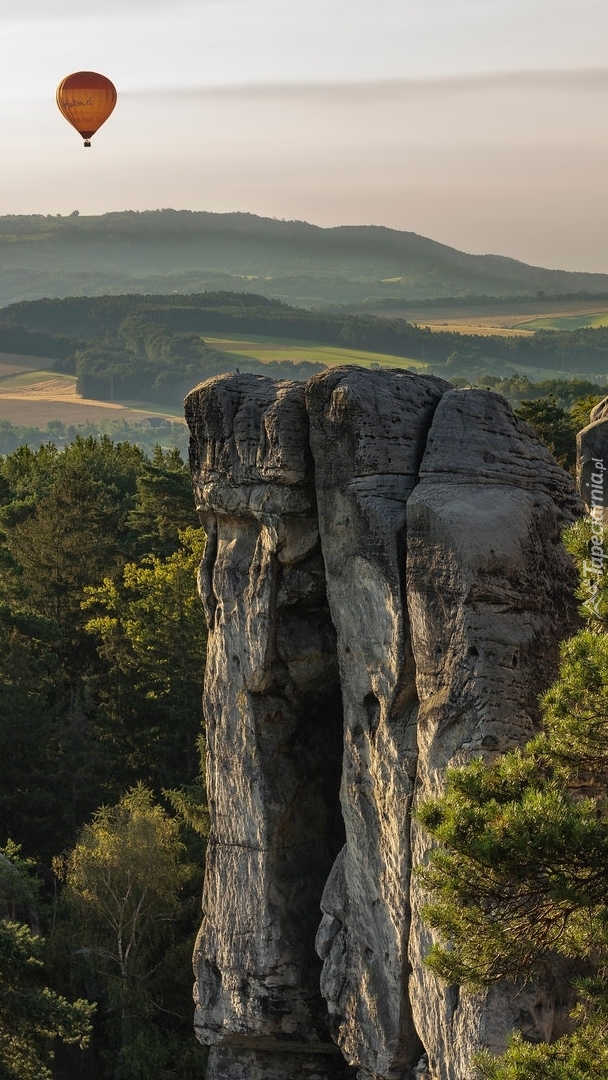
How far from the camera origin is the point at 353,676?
21.5 m

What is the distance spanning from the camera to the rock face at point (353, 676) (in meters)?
19.7

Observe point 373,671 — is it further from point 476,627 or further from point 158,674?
point 158,674

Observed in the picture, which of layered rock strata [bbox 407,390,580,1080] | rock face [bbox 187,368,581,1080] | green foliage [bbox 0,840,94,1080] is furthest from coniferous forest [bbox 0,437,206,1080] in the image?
layered rock strata [bbox 407,390,580,1080]

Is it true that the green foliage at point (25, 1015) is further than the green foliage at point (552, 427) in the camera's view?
No

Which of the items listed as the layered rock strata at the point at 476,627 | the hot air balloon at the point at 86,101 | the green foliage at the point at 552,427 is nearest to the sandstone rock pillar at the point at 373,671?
the layered rock strata at the point at 476,627

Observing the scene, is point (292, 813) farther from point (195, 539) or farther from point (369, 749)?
point (195, 539)

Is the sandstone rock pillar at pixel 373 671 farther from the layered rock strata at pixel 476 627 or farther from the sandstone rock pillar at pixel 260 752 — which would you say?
the sandstone rock pillar at pixel 260 752

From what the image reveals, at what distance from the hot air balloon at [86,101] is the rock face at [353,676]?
42.5 metres

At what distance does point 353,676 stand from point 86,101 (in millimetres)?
46670

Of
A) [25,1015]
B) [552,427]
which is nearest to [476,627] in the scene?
[25,1015]

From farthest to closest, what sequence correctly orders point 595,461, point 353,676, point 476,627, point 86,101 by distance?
1. point 86,101
2. point 353,676
3. point 595,461
4. point 476,627

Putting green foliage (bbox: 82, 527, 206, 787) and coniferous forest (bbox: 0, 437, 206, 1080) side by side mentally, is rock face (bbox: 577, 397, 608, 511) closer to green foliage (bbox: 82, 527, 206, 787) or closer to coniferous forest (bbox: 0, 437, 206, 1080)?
coniferous forest (bbox: 0, 437, 206, 1080)

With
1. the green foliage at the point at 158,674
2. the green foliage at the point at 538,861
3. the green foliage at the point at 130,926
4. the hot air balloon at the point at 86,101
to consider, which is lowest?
the green foliage at the point at 130,926

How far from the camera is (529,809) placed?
15617 mm
